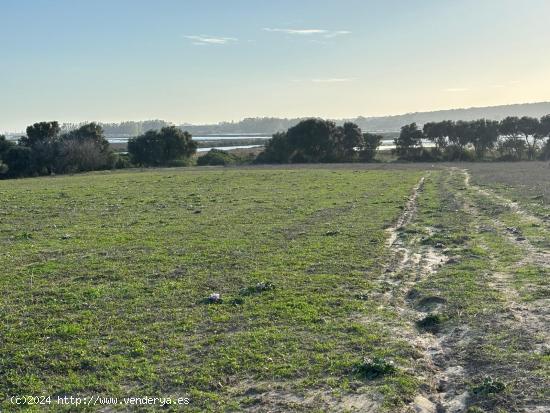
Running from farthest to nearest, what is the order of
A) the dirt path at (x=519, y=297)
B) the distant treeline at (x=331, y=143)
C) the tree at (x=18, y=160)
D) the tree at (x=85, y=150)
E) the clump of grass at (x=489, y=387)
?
the distant treeline at (x=331, y=143)
the tree at (x=85, y=150)
the tree at (x=18, y=160)
the dirt path at (x=519, y=297)
the clump of grass at (x=489, y=387)

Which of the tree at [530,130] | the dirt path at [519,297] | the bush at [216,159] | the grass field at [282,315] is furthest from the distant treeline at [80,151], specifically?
the dirt path at [519,297]

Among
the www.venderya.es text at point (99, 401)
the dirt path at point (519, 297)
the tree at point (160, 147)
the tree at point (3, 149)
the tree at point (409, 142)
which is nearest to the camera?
the www.venderya.es text at point (99, 401)

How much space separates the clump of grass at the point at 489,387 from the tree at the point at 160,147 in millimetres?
88119

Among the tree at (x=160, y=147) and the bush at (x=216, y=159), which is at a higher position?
the tree at (x=160, y=147)

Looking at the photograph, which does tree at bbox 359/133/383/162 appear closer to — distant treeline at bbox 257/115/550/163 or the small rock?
distant treeline at bbox 257/115/550/163

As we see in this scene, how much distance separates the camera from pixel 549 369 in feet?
24.1

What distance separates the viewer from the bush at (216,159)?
92.2 m

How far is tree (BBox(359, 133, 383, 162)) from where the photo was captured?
98938 mm

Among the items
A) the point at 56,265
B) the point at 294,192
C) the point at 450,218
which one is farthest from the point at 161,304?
the point at 294,192

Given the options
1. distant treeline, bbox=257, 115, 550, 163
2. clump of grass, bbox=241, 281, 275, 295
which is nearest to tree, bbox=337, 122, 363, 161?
distant treeline, bbox=257, 115, 550, 163

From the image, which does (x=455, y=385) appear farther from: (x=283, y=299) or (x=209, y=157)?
(x=209, y=157)

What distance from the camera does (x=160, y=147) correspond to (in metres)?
91.4

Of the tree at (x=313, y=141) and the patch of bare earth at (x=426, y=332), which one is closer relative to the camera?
the patch of bare earth at (x=426, y=332)

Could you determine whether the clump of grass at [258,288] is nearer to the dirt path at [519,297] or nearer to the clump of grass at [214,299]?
the clump of grass at [214,299]
